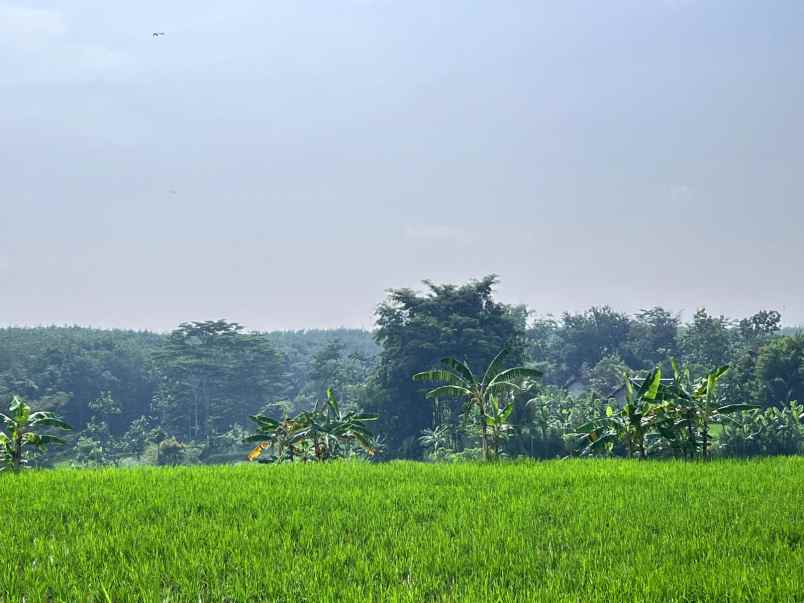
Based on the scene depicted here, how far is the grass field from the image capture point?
7.01 meters

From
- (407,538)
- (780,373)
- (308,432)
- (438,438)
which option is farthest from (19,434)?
(780,373)

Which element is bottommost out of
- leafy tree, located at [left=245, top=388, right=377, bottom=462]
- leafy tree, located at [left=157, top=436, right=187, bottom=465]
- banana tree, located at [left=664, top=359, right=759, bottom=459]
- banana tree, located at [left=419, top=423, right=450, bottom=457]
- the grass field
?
leafy tree, located at [left=157, top=436, right=187, bottom=465]

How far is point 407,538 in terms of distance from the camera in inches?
349

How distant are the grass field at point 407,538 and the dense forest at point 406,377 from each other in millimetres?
32090

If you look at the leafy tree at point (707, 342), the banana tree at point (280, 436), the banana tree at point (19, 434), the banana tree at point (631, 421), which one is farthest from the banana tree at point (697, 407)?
the leafy tree at point (707, 342)

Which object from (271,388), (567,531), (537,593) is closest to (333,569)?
(537,593)

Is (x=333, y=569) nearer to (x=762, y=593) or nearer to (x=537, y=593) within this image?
(x=537, y=593)

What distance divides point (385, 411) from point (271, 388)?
140 ft

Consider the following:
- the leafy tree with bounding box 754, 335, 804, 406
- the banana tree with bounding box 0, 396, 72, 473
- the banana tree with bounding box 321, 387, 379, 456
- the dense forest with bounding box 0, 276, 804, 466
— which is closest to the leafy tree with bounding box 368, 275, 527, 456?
the dense forest with bounding box 0, 276, 804, 466

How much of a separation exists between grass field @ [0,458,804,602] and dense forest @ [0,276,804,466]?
105 feet

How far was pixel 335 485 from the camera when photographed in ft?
43.9

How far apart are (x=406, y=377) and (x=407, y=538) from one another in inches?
2078

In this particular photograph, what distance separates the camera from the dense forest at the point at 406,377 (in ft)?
177

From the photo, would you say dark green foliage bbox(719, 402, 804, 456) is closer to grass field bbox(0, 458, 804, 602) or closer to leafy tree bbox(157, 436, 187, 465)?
grass field bbox(0, 458, 804, 602)
